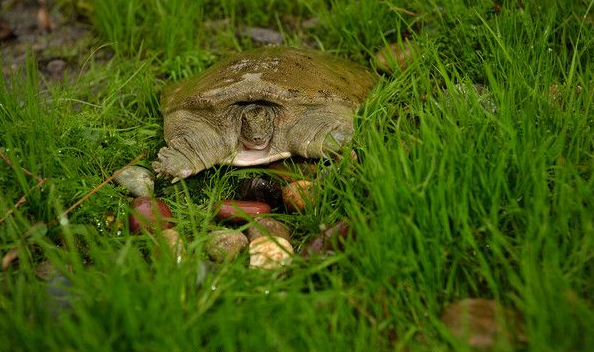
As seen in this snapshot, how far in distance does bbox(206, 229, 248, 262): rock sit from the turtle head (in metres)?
0.64

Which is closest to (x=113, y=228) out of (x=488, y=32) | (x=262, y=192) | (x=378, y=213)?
(x=262, y=192)

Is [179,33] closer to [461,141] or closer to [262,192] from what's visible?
[262,192]

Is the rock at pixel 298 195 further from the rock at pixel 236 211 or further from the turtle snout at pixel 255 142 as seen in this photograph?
the turtle snout at pixel 255 142

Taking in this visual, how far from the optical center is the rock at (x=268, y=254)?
83.9 inches

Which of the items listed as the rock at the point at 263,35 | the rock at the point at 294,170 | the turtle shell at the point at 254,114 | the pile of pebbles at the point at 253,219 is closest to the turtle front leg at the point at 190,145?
the turtle shell at the point at 254,114

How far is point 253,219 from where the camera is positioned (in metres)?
2.32

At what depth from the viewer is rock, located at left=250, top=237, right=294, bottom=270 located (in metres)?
2.13

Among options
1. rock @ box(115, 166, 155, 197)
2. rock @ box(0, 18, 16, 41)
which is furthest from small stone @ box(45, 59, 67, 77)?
rock @ box(115, 166, 155, 197)

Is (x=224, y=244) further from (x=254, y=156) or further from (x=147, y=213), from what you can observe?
(x=254, y=156)

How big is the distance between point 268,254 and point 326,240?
223mm

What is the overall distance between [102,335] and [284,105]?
1465mm

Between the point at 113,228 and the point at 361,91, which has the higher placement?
the point at 361,91

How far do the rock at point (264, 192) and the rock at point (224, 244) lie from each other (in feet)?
1.07

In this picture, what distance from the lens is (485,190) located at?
2.09 m
